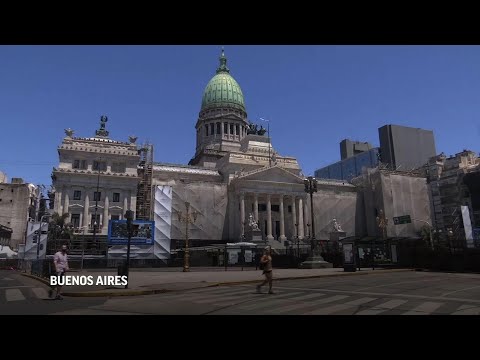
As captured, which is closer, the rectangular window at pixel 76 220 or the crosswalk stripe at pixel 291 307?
the crosswalk stripe at pixel 291 307

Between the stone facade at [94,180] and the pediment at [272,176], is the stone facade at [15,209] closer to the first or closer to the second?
the stone facade at [94,180]

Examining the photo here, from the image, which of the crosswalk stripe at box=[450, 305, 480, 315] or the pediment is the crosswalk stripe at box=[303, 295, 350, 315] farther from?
the pediment

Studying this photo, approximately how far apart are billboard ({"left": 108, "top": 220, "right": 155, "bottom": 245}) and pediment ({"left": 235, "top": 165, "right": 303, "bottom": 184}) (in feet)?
100

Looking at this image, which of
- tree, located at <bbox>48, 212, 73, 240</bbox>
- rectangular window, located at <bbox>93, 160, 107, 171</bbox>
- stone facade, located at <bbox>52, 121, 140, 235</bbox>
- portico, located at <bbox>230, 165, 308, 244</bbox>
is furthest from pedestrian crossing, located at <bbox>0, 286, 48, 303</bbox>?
rectangular window, located at <bbox>93, 160, 107, 171</bbox>

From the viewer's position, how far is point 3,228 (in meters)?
67.2

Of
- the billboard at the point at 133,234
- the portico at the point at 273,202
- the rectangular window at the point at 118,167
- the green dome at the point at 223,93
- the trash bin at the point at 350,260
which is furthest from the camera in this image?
the green dome at the point at 223,93

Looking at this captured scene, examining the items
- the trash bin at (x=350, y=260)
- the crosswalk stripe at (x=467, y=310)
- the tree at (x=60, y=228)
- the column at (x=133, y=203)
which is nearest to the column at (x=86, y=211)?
the tree at (x=60, y=228)

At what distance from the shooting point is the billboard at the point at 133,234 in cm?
3806

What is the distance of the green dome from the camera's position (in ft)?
319

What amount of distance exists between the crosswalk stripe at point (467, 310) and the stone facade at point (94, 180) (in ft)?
189

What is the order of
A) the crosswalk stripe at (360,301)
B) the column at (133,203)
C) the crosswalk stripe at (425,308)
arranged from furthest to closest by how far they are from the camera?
the column at (133,203) → the crosswalk stripe at (360,301) → the crosswalk stripe at (425,308)
